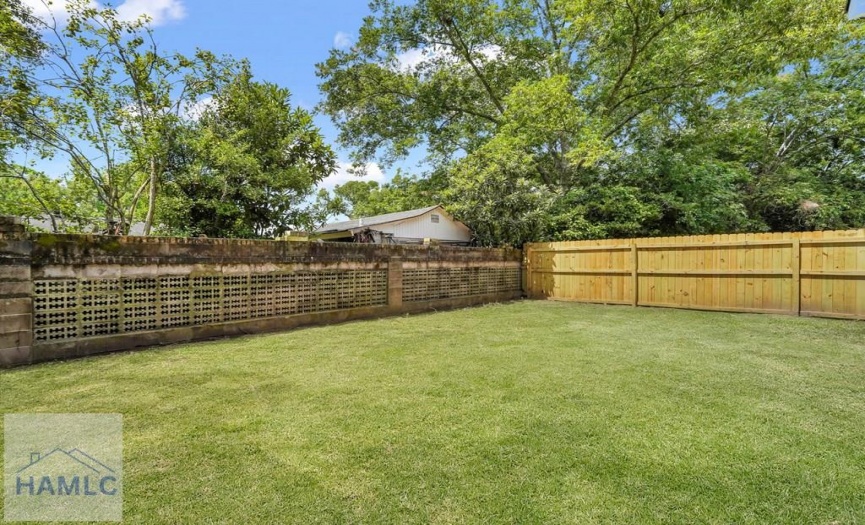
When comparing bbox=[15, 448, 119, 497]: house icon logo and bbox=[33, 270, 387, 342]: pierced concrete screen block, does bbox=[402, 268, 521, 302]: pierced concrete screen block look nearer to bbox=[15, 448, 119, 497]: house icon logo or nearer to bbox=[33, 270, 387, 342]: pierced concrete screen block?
bbox=[33, 270, 387, 342]: pierced concrete screen block

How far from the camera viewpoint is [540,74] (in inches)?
551

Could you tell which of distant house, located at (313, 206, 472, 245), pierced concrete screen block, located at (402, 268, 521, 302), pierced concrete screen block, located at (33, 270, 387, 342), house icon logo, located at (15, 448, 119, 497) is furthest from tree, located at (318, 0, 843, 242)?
house icon logo, located at (15, 448, 119, 497)

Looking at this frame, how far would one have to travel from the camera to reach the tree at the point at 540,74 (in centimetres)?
1009

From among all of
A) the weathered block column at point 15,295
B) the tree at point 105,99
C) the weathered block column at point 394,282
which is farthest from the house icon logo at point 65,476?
the tree at point 105,99

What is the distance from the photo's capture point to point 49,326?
3.89 m

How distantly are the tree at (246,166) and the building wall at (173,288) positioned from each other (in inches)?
164

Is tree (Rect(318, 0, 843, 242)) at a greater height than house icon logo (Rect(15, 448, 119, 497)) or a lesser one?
greater

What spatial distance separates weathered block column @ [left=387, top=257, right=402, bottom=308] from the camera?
7.16m

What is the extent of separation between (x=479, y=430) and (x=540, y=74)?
47.6ft

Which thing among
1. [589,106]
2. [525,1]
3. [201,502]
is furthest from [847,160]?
[201,502]

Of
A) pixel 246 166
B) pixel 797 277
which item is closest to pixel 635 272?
pixel 797 277

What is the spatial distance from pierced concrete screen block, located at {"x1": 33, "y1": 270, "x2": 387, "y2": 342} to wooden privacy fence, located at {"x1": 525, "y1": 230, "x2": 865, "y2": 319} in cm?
523

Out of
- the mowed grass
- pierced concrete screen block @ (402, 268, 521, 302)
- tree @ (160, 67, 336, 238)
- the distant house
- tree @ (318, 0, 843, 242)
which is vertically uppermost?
tree @ (318, 0, 843, 242)

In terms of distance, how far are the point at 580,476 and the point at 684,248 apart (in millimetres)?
7437
